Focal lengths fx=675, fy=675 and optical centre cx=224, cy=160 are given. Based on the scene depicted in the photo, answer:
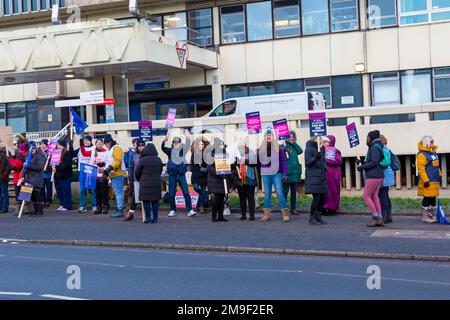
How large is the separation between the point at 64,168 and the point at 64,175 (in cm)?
20

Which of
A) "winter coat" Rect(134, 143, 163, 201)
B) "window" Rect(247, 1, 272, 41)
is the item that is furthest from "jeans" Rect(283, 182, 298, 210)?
"window" Rect(247, 1, 272, 41)

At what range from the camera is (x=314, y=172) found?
1409cm

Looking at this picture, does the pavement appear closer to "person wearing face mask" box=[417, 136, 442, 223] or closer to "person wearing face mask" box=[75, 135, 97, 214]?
"person wearing face mask" box=[417, 136, 442, 223]

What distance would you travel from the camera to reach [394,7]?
1043 inches

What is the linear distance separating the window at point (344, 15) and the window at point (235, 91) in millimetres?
4443

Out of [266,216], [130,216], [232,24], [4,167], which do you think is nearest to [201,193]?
[130,216]

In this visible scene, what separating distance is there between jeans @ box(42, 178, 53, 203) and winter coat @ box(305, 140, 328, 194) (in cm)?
845

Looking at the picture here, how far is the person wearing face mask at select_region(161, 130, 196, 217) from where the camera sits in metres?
16.3

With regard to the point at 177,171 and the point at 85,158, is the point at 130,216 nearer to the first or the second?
the point at 177,171

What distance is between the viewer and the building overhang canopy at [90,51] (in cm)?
2436

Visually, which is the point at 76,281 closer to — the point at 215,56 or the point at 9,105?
the point at 215,56

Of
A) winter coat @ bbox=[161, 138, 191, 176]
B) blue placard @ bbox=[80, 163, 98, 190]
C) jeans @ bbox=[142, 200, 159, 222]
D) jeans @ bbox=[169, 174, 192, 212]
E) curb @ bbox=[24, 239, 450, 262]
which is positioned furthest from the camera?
blue placard @ bbox=[80, 163, 98, 190]
